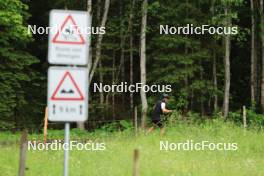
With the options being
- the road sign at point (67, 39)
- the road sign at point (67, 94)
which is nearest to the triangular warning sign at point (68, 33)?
the road sign at point (67, 39)

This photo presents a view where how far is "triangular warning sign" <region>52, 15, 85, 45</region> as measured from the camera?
7366 mm

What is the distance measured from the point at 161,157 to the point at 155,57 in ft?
59.3

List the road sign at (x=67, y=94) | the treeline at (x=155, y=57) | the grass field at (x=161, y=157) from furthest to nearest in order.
→ 1. the treeline at (x=155, y=57)
2. the grass field at (x=161, y=157)
3. the road sign at (x=67, y=94)

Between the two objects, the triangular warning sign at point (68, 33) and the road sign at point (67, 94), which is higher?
the triangular warning sign at point (68, 33)

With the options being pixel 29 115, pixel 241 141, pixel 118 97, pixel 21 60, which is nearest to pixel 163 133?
pixel 241 141

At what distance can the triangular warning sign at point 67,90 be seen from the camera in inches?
290

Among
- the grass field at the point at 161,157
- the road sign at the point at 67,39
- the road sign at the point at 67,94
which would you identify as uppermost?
the road sign at the point at 67,39

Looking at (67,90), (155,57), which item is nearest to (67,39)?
(67,90)

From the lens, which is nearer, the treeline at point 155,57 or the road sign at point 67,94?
the road sign at point 67,94

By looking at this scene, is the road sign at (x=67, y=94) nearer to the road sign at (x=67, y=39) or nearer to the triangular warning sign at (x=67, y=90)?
the triangular warning sign at (x=67, y=90)

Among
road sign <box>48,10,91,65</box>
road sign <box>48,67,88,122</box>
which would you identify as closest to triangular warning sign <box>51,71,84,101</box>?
road sign <box>48,67,88,122</box>

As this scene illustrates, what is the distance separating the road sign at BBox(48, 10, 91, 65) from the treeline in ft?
62.7

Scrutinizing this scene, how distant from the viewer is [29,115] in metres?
32.1

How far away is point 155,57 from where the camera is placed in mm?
32594
